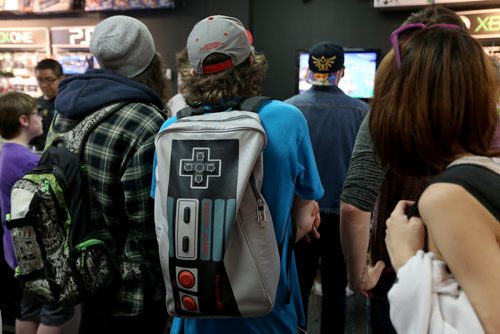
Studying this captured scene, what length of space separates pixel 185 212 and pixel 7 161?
1.42 m

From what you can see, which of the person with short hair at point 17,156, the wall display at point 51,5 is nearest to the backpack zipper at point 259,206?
the person with short hair at point 17,156

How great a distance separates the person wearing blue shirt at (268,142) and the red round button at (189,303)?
141 millimetres

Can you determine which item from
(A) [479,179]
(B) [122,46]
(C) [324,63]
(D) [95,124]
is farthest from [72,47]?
(A) [479,179]

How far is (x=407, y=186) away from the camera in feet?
3.79

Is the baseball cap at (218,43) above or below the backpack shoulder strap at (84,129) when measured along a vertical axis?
above

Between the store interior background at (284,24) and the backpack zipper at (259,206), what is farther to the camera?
the store interior background at (284,24)

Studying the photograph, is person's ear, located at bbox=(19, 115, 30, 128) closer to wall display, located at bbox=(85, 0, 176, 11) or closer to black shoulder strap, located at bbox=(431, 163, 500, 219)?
black shoulder strap, located at bbox=(431, 163, 500, 219)

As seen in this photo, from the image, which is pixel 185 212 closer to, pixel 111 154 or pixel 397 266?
pixel 111 154

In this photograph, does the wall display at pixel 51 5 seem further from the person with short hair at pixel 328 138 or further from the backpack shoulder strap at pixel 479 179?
the backpack shoulder strap at pixel 479 179

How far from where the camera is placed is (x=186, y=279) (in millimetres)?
1092

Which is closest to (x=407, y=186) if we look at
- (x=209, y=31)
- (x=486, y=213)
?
(x=486, y=213)

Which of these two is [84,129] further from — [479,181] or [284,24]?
[284,24]

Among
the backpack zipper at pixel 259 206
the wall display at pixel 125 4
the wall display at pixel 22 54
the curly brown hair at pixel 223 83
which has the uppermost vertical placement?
the wall display at pixel 125 4

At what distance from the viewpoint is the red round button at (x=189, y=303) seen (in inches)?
43.6
